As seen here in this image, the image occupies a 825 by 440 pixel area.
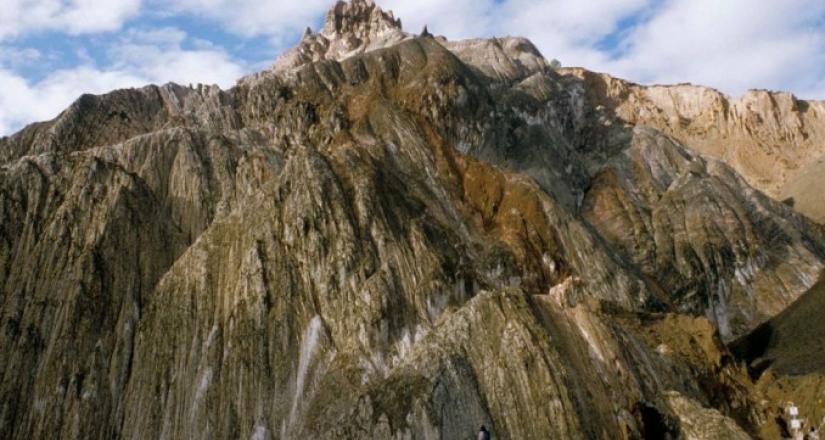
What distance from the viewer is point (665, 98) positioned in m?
119

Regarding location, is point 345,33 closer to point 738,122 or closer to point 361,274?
point 738,122

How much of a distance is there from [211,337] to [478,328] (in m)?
17.2

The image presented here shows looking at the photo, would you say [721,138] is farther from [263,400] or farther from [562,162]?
[263,400]

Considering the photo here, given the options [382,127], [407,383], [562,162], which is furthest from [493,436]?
[562,162]

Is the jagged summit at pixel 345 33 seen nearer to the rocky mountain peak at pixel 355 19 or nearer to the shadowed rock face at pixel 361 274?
the rocky mountain peak at pixel 355 19

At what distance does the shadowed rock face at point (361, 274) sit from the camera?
140 feet

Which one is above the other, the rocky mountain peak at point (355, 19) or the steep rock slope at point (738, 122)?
the rocky mountain peak at point (355, 19)

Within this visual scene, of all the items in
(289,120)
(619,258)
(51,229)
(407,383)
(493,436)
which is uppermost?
(289,120)

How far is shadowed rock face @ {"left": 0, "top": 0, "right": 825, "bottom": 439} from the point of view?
4278 cm

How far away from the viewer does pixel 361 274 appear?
5319 cm

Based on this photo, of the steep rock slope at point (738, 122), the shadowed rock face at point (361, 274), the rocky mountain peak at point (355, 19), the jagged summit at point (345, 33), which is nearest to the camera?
the shadowed rock face at point (361, 274)

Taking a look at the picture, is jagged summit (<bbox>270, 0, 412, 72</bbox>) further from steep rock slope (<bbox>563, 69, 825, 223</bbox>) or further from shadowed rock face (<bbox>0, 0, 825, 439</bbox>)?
shadowed rock face (<bbox>0, 0, 825, 439</bbox>)

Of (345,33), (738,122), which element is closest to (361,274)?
(738,122)

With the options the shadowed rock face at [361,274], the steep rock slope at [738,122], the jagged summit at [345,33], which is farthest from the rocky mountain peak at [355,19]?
the shadowed rock face at [361,274]
